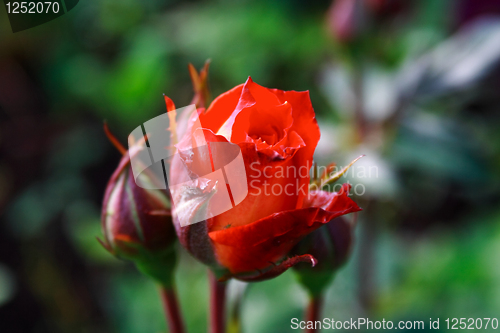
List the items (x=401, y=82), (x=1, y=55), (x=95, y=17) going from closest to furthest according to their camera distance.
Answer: (x=401, y=82) → (x=1, y=55) → (x=95, y=17)

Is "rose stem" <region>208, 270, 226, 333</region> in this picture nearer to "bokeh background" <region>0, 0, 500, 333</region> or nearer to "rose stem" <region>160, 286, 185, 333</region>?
"rose stem" <region>160, 286, 185, 333</region>

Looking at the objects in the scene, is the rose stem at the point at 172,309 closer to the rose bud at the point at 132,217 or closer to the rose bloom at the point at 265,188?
the rose bud at the point at 132,217

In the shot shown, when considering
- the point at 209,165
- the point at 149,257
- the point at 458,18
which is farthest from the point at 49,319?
the point at 458,18

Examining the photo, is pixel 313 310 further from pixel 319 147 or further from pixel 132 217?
pixel 319 147

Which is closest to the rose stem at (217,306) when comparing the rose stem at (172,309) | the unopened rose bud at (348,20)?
the rose stem at (172,309)

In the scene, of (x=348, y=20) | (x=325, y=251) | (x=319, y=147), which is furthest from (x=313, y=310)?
(x=348, y=20)

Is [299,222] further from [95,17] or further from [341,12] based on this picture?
[95,17]

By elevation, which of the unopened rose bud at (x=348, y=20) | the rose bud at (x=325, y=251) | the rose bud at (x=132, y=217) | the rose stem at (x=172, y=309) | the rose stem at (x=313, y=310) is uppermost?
the unopened rose bud at (x=348, y=20)
